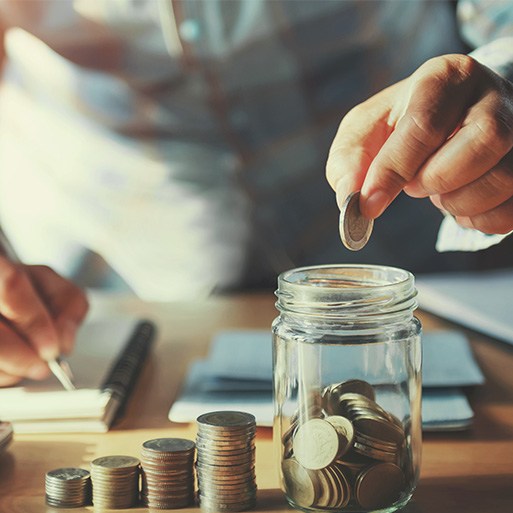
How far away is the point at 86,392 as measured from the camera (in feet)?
3.35

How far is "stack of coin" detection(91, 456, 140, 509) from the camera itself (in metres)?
0.75

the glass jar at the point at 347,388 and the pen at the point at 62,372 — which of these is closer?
the glass jar at the point at 347,388

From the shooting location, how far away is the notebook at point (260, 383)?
3.14 feet

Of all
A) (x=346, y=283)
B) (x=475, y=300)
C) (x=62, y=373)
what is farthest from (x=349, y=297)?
(x=475, y=300)

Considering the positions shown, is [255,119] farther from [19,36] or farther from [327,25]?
[19,36]

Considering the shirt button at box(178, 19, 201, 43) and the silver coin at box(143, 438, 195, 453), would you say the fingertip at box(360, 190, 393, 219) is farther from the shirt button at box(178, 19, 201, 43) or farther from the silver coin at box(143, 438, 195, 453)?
the shirt button at box(178, 19, 201, 43)

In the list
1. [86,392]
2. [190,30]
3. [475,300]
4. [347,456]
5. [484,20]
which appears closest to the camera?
[347,456]

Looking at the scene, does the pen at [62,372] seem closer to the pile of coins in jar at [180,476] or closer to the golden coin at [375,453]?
the pile of coins in jar at [180,476]

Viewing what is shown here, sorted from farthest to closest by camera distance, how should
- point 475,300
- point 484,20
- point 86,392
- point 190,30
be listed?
1. point 190,30
2. point 484,20
3. point 475,300
4. point 86,392

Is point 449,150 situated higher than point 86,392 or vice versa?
point 449,150

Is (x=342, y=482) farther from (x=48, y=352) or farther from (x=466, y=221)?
(x=48, y=352)

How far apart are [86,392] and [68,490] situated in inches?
10.6

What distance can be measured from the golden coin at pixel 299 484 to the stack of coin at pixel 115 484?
0.40 feet

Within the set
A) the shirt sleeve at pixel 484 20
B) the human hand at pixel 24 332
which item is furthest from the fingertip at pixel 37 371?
the shirt sleeve at pixel 484 20
